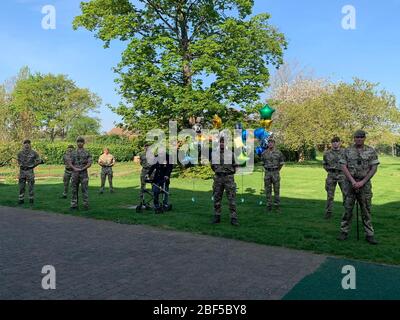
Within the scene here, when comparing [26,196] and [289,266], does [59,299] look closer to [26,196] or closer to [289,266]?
[289,266]

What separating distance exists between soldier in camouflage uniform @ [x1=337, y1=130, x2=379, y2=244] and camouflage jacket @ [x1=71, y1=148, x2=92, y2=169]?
7694 millimetres

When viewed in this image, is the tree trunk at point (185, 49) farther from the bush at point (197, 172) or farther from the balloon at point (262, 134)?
the balloon at point (262, 134)

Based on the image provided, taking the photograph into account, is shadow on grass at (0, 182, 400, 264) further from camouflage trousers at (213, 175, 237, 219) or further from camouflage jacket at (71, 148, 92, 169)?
camouflage jacket at (71, 148, 92, 169)

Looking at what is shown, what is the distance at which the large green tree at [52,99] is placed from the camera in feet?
225

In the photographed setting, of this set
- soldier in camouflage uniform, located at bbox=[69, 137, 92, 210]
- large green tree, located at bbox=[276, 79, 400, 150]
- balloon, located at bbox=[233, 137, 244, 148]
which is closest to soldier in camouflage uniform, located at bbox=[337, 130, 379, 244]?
soldier in camouflage uniform, located at bbox=[69, 137, 92, 210]

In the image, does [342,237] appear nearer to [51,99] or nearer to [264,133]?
[264,133]

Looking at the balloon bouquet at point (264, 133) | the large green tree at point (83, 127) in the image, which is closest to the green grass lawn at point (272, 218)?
the balloon bouquet at point (264, 133)

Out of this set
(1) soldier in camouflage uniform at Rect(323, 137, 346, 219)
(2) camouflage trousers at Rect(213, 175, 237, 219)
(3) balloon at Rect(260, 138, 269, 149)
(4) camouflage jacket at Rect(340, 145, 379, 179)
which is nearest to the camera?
(4) camouflage jacket at Rect(340, 145, 379, 179)

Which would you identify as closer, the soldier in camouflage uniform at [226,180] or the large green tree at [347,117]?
the soldier in camouflage uniform at [226,180]

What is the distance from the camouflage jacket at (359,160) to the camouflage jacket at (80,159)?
7.67m

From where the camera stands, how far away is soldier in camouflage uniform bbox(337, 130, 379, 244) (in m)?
7.89
